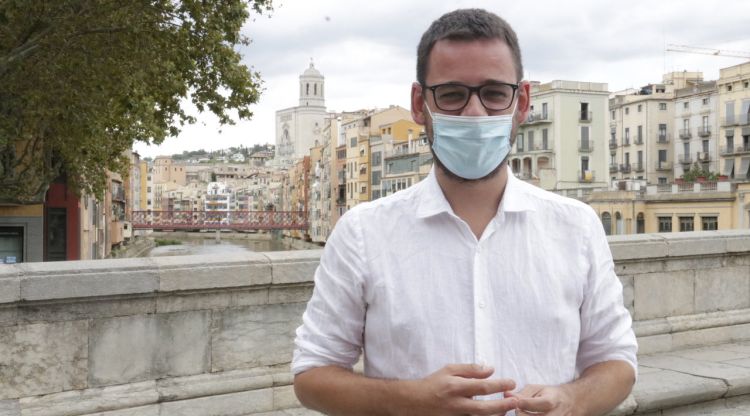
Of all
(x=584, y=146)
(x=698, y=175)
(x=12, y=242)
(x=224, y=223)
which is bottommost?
(x=224, y=223)

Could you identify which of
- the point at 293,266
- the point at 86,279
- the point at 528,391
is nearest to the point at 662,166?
the point at 293,266

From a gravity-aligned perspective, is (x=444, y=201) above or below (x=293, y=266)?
above

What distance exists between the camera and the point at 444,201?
1.94 meters

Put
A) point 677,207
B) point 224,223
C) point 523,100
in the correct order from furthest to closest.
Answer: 1. point 224,223
2. point 677,207
3. point 523,100

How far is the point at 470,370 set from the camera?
68.5 inches

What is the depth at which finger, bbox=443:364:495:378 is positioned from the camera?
1.74m

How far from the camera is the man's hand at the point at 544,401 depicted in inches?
69.0

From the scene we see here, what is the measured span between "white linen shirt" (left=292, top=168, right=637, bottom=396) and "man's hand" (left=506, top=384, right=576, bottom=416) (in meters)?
0.07

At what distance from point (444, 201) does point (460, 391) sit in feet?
1.55

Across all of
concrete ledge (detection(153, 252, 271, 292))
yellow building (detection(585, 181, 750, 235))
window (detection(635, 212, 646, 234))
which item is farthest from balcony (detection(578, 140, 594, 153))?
concrete ledge (detection(153, 252, 271, 292))

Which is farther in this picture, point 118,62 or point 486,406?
point 118,62

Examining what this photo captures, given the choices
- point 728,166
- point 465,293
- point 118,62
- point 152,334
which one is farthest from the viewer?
point 728,166

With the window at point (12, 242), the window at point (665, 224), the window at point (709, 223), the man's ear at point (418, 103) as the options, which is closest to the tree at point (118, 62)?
the window at point (12, 242)

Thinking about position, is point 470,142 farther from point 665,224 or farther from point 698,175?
point 698,175
